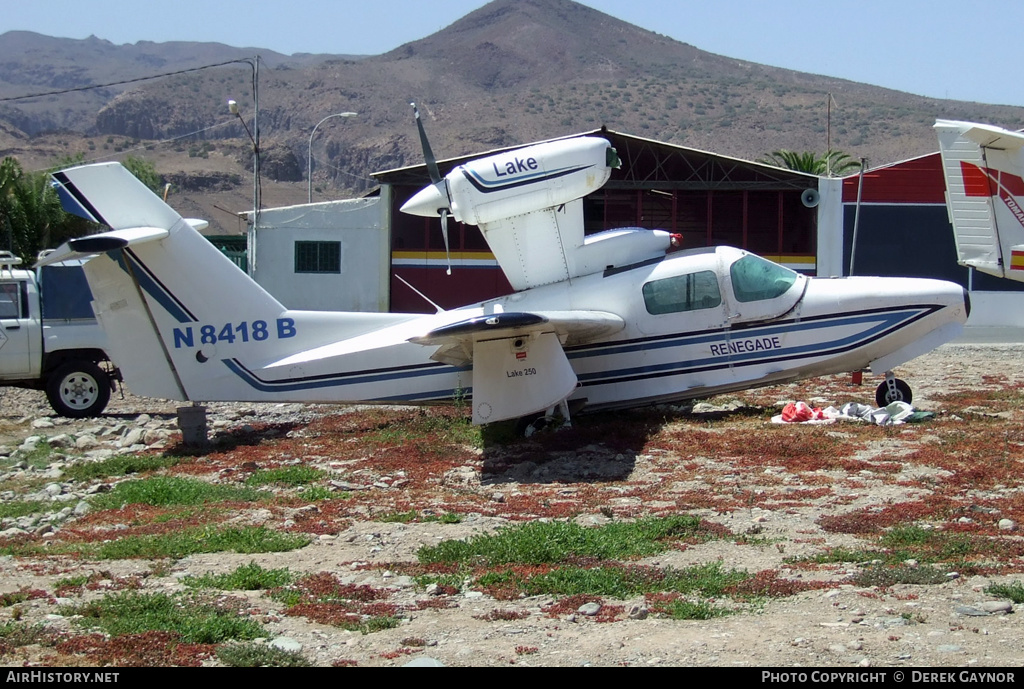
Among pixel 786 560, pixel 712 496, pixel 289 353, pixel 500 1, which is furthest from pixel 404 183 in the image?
pixel 500 1

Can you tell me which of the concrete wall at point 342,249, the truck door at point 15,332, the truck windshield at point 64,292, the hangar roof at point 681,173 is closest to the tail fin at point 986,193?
the hangar roof at point 681,173

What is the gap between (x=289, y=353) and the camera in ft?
47.3

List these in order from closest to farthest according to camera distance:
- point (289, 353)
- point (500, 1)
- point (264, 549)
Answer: point (264, 549) < point (289, 353) < point (500, 1)

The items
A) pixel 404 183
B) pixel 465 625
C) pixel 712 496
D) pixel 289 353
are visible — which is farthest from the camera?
pixel 404 183

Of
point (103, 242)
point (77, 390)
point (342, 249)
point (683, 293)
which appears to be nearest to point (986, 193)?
point (683, 293)

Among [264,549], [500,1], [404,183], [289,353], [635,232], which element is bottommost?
[264,549]

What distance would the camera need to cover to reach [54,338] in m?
17.6

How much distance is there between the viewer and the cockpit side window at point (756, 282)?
45.2ft

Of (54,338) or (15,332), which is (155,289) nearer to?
(54,338)

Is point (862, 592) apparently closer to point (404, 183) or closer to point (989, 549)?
point (989, 549)

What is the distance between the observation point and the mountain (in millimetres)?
116812

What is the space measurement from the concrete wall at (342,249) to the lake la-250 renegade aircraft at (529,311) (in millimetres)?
18309

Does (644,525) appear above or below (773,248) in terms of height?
below

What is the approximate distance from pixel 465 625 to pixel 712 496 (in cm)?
419
